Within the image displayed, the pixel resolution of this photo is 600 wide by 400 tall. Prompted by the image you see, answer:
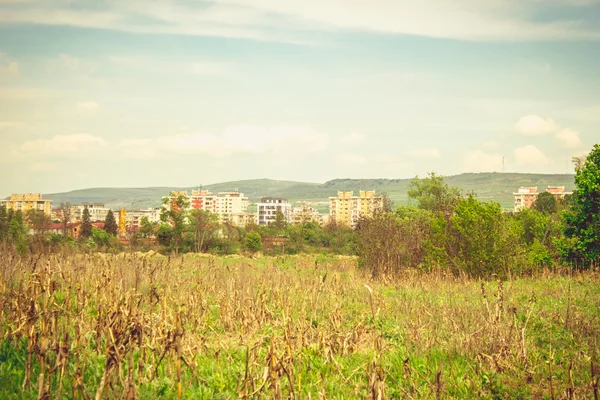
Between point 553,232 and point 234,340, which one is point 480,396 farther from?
point 553,232

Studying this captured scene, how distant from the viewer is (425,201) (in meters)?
62.3

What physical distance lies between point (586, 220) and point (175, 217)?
26586 millimetres

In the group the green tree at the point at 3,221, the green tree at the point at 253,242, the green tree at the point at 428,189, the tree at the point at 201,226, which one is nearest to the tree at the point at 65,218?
the green tree at the point at 3,221

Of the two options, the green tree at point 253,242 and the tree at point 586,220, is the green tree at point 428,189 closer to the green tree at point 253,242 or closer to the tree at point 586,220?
the green tree at point 253,242

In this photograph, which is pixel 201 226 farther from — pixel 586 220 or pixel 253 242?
pixel 586 220

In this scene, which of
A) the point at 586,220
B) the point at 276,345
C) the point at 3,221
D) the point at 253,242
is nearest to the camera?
the point at 276,345

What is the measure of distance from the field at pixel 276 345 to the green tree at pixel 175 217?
27161mm

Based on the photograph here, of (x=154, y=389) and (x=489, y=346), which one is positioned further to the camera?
(x=489, y=346)

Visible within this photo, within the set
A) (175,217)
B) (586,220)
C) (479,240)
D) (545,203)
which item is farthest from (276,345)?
(545,203)

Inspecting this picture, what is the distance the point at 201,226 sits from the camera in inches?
1547

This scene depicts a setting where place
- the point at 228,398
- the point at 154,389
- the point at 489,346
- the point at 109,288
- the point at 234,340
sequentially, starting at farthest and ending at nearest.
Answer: the point at 109,288 → the point at 234,340 → the point at 489,346 → the point at 154,389 → the point at 228,398

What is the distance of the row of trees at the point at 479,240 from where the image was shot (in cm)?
1809

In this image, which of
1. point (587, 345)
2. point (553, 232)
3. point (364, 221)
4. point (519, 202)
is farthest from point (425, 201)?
point (519, 202)

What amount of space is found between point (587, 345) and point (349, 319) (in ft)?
12.5
